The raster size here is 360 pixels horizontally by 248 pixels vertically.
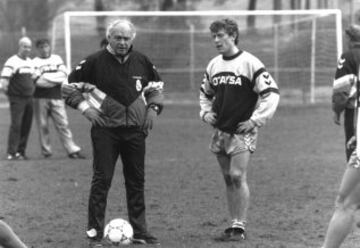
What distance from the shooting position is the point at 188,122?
24641mm

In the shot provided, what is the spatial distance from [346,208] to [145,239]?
6.93 feet

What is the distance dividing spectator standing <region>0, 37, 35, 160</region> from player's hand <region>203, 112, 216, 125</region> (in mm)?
7929

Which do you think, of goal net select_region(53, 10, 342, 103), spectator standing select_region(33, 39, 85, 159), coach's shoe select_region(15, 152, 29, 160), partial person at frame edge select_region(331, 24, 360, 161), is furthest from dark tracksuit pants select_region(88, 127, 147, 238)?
goal net select_region(53, 10, 342, 103)

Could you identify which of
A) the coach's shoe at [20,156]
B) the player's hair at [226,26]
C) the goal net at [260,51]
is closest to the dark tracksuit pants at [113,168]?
the player's hair at [226,26]

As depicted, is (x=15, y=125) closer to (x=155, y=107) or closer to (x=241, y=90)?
(x=155, y=107)

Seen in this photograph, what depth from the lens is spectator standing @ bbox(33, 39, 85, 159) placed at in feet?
52.3

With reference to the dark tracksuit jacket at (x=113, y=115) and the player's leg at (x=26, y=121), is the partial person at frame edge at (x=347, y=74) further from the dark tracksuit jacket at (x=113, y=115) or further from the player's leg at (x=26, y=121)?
the player's leg at (x=26, y=121)

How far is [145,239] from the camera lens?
327 inches

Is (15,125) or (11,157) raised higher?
(15,125)

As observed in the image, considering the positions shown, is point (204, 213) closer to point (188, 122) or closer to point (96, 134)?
point (96, 134)

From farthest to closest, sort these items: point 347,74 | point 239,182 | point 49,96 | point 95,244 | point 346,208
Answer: point 49,96
point 347,74
point 239,182
point 95,244
point 346,208

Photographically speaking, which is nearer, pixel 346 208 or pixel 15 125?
pixel 346 208

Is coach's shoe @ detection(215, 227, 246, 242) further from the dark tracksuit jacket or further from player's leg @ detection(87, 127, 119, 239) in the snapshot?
player's leg @ detection(87, 127, 119, 239)

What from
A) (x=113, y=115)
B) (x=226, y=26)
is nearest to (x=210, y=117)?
(x=226, y=26)
